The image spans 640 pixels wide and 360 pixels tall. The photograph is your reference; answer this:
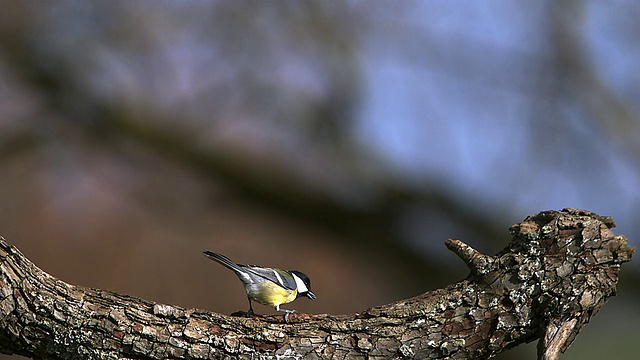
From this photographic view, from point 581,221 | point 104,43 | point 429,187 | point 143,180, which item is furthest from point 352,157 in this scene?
point 581,221

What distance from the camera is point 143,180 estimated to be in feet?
10.00

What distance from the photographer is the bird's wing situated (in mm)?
1221

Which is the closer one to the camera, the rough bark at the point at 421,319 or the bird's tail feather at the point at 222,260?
the rough bark at the point at 421,319

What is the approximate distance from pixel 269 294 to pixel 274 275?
6 centimetres

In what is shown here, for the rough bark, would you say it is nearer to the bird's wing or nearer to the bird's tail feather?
the bird's tail feather

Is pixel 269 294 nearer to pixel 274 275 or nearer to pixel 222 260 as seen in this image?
pixel 274 275

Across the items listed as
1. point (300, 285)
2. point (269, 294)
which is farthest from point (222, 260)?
point (300, 285)

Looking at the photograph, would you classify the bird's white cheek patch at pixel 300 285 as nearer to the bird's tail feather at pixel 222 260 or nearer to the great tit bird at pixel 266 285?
the great tit bird at pixel 266 285

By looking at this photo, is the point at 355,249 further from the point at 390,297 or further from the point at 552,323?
the point at 552,323

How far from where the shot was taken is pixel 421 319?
0.93m

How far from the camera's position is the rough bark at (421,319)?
87 cm

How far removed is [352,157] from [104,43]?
1221mm

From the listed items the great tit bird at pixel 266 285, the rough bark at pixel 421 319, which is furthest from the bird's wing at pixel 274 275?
the rough bark at pixel 421 319

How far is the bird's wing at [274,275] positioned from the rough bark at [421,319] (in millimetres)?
273
